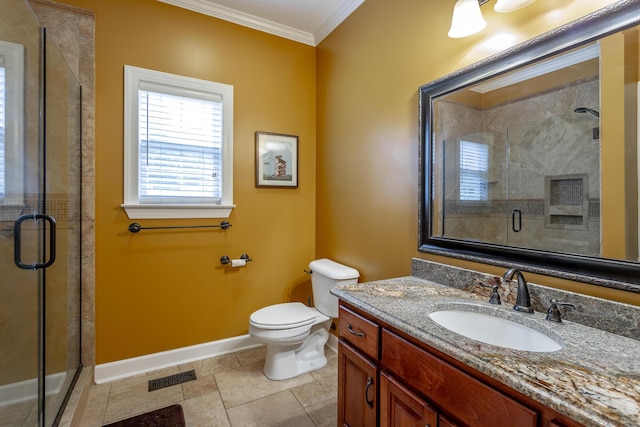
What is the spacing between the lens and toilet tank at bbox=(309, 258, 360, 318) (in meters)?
2.17

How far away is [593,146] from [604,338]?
2.05ft

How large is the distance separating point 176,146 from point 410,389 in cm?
217

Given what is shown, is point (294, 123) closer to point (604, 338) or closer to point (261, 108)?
point (261, 108)

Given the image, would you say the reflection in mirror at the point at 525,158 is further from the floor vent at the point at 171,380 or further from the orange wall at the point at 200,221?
the floor vent at the point at 171,380

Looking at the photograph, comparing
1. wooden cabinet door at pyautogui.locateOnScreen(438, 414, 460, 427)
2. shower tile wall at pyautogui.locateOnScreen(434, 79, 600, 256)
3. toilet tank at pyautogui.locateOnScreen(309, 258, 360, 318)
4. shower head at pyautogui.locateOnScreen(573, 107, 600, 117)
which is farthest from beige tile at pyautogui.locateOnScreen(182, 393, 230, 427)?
shower head at pyautogui.locateOnScreen(573, 107, 600, 117)

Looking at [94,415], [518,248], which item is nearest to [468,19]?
[518,248]

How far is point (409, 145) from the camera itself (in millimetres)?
1826

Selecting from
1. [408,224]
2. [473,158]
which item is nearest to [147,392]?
[408,224]

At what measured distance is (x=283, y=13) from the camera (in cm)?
245

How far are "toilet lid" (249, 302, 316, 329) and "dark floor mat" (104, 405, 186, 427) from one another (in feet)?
2.10

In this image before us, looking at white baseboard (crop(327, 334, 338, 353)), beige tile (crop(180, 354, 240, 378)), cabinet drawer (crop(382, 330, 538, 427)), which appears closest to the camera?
cabinet drawer (crop(382, 330, 538, 427))

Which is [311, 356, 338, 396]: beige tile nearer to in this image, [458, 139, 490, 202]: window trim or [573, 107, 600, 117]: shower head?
[458, 139, 490, 202]: window trim

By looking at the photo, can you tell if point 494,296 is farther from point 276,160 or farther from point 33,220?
point 33,220

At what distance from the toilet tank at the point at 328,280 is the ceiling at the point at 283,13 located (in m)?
1.94
